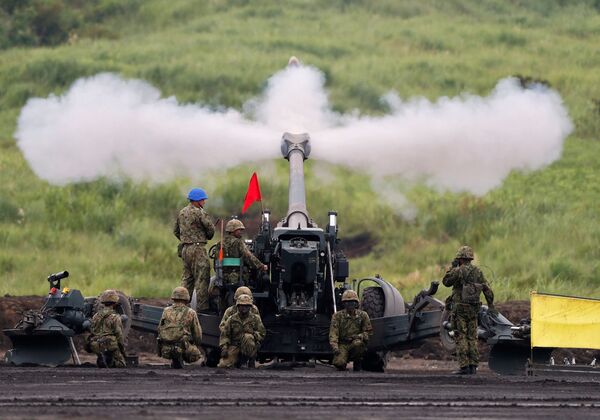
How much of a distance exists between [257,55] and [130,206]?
43.0 feet

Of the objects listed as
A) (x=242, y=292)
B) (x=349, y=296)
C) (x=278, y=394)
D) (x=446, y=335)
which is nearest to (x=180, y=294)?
(x=242, y=292)

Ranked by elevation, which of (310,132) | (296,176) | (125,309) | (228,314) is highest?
(310,132)

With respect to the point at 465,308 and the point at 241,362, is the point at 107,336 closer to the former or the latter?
the point at 241,362

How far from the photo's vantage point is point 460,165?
26172mm

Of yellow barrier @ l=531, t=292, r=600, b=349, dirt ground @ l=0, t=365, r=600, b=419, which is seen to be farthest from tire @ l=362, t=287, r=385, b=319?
dirt ground @ l=0, t=365, r=600, b=419

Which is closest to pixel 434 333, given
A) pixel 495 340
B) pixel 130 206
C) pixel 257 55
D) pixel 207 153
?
pixel 495 340

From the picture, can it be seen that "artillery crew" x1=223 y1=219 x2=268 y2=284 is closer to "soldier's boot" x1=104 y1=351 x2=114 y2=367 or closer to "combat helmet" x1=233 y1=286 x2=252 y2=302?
"combat helmet" x1=233 y1=286 x2=252 y2=302

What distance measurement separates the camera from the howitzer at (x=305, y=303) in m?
20.0

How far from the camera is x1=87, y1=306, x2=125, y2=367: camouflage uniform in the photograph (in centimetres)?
1991

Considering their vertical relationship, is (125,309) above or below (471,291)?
below

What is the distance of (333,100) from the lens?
1713 inches

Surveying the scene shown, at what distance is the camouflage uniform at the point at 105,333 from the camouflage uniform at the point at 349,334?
273 centimetres

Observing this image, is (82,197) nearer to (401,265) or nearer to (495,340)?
(401,265)

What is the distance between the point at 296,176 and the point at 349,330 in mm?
2859
